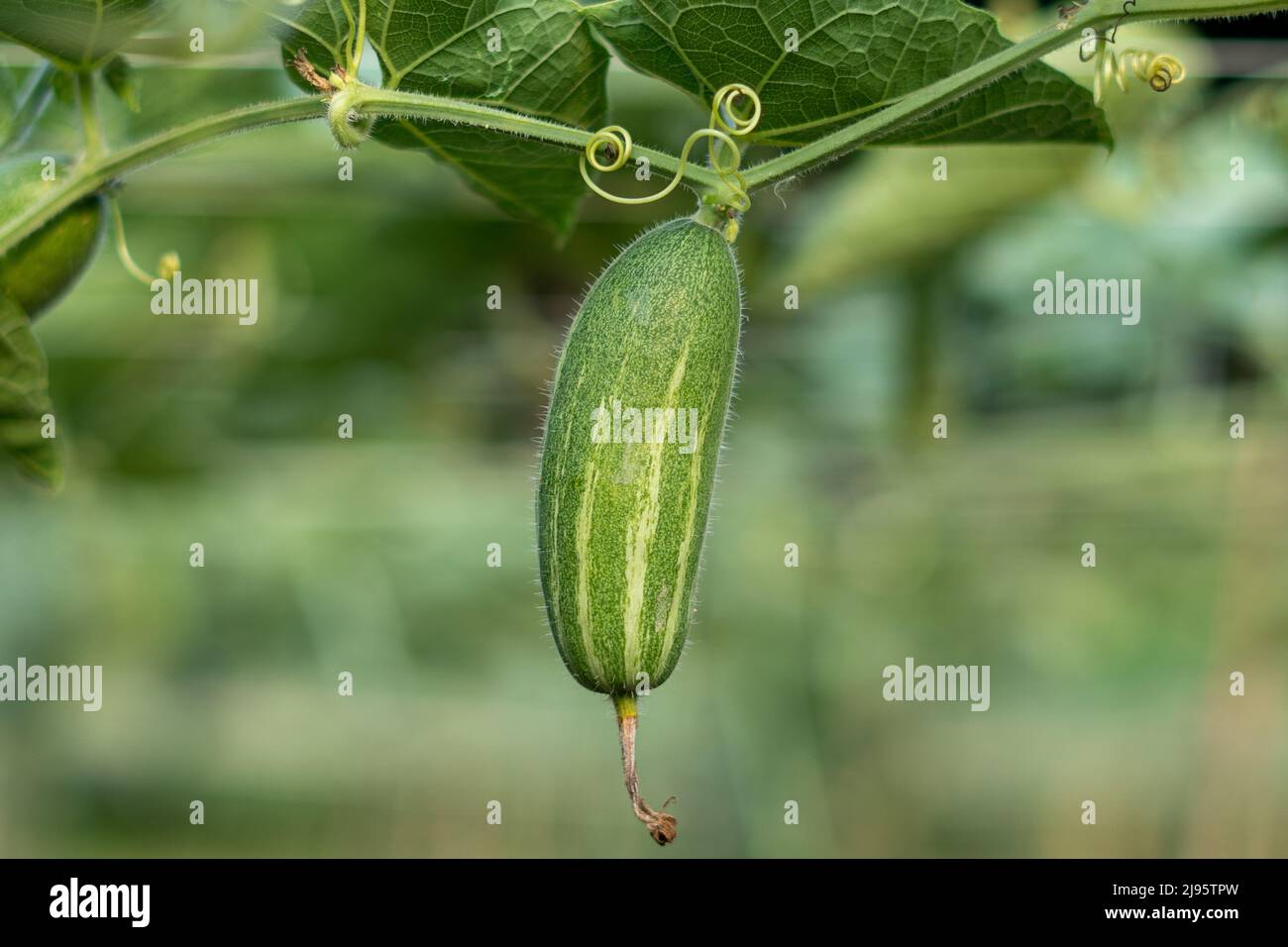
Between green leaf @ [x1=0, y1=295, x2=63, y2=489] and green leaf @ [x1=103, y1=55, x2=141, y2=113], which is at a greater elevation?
green leaf @ [x1=103, y1=55, x2=141, y2=113]

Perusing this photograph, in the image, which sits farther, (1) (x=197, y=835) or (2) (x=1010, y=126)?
(1) (x=197, y=835)

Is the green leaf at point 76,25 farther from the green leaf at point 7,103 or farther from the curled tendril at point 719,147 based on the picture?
the curled tendril at point 719,147

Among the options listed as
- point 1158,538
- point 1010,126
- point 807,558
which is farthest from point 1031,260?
point 1010,126

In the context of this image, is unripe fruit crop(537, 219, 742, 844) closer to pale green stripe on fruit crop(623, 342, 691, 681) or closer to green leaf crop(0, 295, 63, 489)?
pale green stripe on fruit crop(623, 342, 691, 681)

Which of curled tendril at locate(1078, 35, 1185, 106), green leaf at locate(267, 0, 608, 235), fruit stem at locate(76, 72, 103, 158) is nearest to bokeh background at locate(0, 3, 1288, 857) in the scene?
fruit stem at locate(76, 72, 103, 158)
